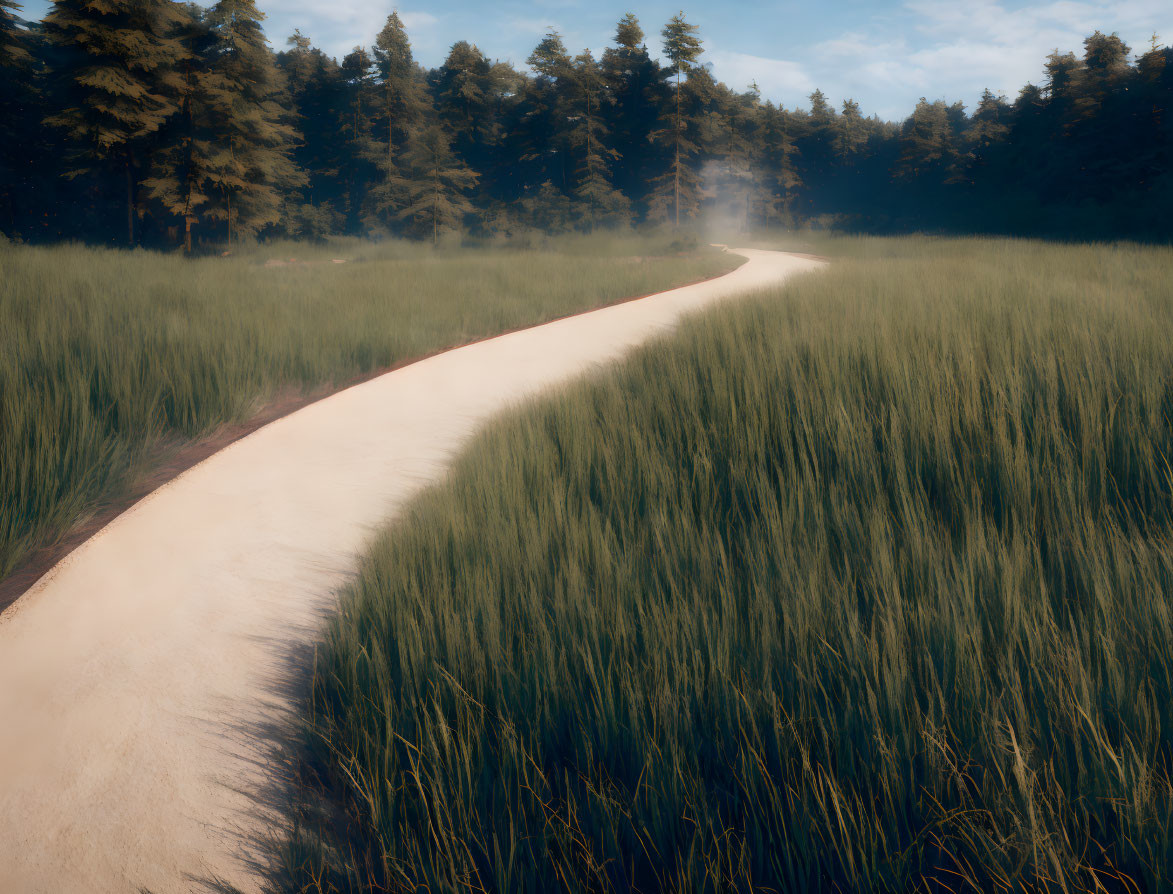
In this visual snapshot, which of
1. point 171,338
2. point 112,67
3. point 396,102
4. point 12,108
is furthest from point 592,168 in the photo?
point 171,338

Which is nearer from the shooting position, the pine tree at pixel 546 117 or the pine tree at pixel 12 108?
the pine tree at pixel 12 108

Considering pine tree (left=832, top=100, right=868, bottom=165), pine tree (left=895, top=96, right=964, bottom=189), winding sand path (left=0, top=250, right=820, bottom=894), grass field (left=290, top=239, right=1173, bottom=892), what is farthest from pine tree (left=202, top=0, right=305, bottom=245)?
pine tree (left=832, top=100, right=868, bottom=165)

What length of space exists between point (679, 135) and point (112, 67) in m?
31.9

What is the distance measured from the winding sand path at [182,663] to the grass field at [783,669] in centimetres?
29

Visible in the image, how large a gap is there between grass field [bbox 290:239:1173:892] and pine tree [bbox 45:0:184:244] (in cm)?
2677

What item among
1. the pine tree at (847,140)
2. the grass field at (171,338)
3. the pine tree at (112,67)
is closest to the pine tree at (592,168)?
the pine tree at (112,67)

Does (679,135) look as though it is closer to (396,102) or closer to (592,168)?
(592,168)

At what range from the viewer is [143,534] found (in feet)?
13.7

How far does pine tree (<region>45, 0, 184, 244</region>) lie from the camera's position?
22141 mm

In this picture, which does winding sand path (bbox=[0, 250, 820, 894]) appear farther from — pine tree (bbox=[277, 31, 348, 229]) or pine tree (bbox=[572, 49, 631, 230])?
pine tree (bbox=[277, 31, 348, 229])

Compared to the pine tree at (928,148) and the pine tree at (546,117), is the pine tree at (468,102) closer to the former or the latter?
the pine tree at (546,117)

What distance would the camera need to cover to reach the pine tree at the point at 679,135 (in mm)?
40906

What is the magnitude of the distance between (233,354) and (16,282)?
6.34m

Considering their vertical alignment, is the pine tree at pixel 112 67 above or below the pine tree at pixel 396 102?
below
